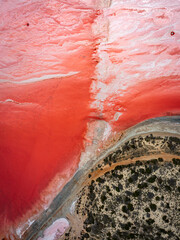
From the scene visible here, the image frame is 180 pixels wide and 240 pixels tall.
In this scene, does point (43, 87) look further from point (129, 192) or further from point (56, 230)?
point (56, 230)

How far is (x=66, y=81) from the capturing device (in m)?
4.85

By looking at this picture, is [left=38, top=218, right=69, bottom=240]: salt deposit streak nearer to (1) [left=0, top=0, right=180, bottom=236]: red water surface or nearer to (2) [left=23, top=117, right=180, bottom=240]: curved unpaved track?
(2) [left=23, top=117, right=180, bottom=240]: curved unpaved track

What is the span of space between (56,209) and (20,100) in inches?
112


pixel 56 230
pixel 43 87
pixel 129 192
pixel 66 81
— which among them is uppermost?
pixel 66 81

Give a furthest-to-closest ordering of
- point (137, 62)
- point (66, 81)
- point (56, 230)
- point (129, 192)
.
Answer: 1. point (66, 81)
2. point (137, 62)
3. point (56, 230)
4. point (129, 192)

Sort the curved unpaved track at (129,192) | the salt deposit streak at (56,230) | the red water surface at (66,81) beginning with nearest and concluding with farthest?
the curved unpaved track at (129,192) < the salt deposit streak at (56,230) < the red water surface at (66,81)

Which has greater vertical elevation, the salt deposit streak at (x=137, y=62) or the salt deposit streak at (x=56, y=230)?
the salt deposit streak at (x=137, y=62)

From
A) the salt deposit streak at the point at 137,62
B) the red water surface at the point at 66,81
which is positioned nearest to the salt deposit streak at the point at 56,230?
the red water surface at the point at 66,81

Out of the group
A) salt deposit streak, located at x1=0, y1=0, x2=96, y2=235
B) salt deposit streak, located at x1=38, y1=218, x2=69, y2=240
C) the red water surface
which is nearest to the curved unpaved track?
salt deposit streak, located at x1=38, y1=218, x2=69, y2=240

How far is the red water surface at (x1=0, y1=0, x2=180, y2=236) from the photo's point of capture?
4.69 meters

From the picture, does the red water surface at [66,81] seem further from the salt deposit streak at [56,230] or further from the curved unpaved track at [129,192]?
the salt deposit streak at [56,230]

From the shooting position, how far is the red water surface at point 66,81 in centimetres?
469

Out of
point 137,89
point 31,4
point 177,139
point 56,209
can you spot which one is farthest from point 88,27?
point 56,209

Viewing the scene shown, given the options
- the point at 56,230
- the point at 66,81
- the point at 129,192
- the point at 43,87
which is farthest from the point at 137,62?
the point at 56,230
